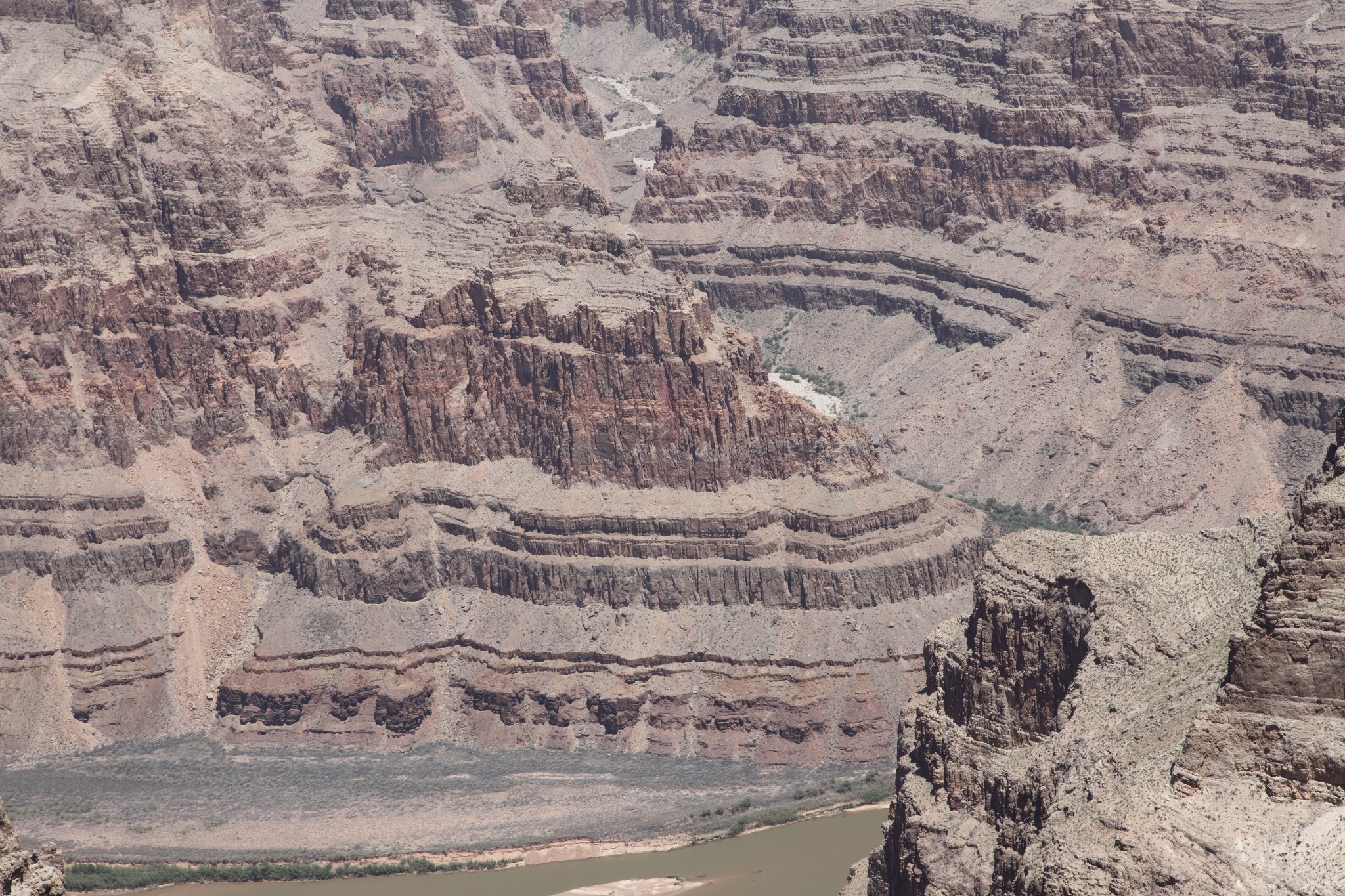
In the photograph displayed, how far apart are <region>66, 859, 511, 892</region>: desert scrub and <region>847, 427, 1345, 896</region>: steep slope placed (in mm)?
32210

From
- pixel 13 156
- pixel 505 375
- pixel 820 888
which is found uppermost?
pixel 13 156

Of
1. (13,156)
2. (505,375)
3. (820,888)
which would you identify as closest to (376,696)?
(505,375)

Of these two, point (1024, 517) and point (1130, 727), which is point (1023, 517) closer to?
point (1024, 517)

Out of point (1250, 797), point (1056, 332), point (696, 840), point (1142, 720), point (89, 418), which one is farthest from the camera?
point (1056, 332)

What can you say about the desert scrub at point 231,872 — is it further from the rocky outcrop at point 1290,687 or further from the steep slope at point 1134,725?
the rocky outcrop at point 1290,687

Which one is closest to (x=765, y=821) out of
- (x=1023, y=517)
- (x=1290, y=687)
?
(x=1023, y=517)

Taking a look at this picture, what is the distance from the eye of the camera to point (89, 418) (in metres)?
142

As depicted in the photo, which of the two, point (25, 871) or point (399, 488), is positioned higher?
point (25, 871)

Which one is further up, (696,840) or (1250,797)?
(1250,797)

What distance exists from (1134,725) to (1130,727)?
0.43ft

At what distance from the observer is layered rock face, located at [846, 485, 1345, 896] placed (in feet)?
151

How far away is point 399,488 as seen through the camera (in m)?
141

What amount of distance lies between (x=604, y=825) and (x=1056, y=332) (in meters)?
86.1

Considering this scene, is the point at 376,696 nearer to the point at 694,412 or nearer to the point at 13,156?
the point at 694,412
